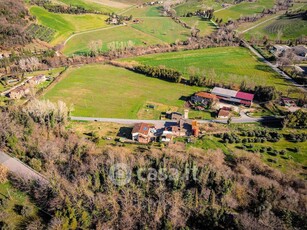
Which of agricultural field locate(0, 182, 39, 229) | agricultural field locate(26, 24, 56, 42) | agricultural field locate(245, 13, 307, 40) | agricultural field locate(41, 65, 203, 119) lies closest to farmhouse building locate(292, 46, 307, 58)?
agricultural field locate(245, 13, 307, 40)

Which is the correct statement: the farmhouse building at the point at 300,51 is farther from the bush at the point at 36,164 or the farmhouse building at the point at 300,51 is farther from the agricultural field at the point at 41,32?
the agricultural field at the point at 41,32

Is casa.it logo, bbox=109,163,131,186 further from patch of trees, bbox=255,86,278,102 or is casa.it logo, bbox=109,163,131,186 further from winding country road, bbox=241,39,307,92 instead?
winding country road, bbox=241,39,307,92

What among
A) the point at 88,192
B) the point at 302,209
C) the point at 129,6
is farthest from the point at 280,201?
the point at 129,6

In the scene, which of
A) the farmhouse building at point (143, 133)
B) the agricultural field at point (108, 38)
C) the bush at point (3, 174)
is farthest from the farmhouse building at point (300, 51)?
the bush at point (3, 174)

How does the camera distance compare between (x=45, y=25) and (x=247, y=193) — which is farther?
(x=45, y=25)

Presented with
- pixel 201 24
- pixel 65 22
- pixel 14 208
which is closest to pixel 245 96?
pixel 14 208

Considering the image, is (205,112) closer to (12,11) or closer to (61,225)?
(61,225)
